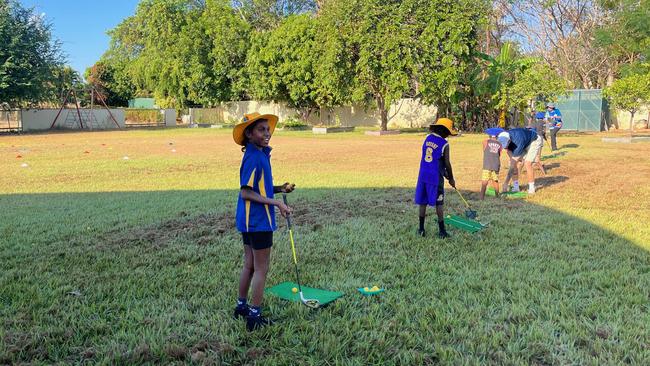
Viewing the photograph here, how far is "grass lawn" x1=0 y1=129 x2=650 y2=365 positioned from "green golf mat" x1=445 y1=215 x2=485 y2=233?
7.1 inches

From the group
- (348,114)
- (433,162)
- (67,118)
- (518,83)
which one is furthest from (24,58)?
(433,162)

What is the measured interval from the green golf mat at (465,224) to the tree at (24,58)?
95.2 feet

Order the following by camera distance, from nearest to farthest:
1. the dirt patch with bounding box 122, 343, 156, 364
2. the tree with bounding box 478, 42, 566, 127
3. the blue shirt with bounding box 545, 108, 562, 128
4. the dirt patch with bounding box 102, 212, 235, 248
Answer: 1. the dirt patch with bounding box 122, 343, 156, 364
2. the dirt patch with bounding box 102, 212, 235, 248
3. the blue shirt with bounding box 545, 108, 562, 128
4. the tree with bounding box 478, 42, 566, 127

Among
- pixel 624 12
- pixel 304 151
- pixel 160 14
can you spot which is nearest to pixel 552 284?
pixel 304 151

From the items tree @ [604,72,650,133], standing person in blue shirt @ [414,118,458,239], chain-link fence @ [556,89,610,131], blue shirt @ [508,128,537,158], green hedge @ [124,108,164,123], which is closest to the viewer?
standing person in blue shirt @ [414,118,458,239]

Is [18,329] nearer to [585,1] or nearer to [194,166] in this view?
[194,166]

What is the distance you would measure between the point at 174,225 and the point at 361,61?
1951 cm

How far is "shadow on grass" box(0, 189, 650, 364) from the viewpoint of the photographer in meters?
3.18

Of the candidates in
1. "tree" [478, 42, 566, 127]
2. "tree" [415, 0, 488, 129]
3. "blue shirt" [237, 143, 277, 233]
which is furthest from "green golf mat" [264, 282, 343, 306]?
"tree" [415, 0, 488, 129]

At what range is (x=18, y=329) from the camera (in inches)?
135

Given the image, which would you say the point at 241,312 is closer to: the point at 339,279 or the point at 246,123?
the point at 339,279

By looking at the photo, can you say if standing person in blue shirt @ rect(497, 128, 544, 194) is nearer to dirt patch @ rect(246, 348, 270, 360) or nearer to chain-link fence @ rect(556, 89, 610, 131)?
dirt patch @ rect(246, 348, 270, 360)

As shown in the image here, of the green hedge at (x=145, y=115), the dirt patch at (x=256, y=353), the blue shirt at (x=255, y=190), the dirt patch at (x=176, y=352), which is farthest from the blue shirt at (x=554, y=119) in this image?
the green hedge at (x=145, y=115)

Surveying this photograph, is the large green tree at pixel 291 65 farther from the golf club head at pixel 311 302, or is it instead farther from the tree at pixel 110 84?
the tree at pixel 110 84
